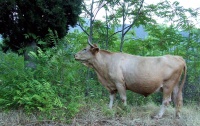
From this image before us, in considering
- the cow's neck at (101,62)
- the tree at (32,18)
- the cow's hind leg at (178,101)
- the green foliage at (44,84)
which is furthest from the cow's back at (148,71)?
the tree at (32,18)

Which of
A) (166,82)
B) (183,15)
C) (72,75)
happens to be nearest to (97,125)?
(72,75)

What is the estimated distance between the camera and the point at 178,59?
6.75 m

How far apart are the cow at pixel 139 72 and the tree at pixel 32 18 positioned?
0.95 meters

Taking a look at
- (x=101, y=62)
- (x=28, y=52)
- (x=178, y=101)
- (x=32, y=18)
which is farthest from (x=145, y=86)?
(x=32, y=18)

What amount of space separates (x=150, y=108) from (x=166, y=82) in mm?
1287

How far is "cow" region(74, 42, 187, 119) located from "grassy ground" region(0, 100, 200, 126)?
341mm

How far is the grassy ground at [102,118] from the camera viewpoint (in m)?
5.42

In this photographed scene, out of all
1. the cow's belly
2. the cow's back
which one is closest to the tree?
the cow's back

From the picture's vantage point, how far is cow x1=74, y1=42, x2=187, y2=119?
6637mm

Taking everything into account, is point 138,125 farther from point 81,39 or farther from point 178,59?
point 81,39

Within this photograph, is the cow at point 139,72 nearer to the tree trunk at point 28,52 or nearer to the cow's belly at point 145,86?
the cow's belly at point 145,86

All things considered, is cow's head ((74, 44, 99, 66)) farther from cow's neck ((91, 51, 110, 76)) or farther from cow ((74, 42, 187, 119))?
cow's neck ((91, 51, 110, 76))

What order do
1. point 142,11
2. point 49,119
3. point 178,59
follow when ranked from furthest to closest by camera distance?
point 142,11 → point 178,59 → point 49,119

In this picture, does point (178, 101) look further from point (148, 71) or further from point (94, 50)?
point (94, 50)
